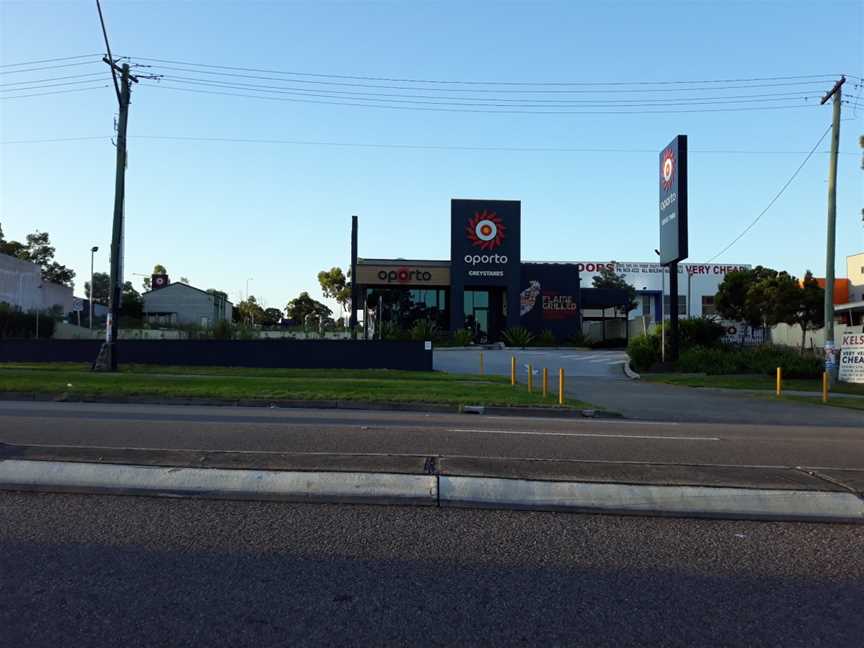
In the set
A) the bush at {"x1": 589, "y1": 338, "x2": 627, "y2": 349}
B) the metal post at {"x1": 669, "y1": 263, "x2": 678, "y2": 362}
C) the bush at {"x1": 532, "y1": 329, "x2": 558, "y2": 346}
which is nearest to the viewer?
the metal post at {"x1": 669, "y1": 263, "x2": 678, "y2": 362}

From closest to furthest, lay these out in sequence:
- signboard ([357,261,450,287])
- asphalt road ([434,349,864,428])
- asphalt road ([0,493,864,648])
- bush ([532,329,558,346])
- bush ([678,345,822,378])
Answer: asphalt road ([0,493,864,648]) < asphalt road ([434,349,864,428]) < bush ([678,345,822,378]) < bush ([532,329,558,346]) < signboard ([357,261,450,287])

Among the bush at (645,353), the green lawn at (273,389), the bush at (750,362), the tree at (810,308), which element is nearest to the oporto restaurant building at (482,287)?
the tree at (810,308)

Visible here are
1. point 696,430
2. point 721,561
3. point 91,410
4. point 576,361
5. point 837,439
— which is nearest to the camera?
point 721,561

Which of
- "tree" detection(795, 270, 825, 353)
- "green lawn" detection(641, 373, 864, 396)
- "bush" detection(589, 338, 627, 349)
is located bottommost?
"green lawn" detection(641, 373, 864, 396)

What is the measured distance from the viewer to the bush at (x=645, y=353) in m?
33.2

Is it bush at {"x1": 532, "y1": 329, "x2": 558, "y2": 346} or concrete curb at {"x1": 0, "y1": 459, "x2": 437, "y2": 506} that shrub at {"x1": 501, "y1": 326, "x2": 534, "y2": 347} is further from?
concrete curb at {"x1": 0, "y1": 459, "x2": 437, "y2": 506}

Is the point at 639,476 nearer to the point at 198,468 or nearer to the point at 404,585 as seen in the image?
the point at 404,585

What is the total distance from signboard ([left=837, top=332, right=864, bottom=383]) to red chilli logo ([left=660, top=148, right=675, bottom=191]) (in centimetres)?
918

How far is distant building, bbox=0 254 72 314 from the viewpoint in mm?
57844

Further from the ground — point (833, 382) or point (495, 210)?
point (495, 210)

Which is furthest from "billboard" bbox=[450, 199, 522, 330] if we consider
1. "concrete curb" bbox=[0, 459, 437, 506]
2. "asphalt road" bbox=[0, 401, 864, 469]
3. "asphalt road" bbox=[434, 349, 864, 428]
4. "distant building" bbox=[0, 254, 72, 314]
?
"concrete curb" bbox=[0, 459, 437, 506]

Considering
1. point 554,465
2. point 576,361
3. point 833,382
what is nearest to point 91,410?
point 554,465

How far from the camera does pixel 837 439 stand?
11852 millimetres

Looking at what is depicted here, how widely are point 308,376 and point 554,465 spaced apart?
731 inches
